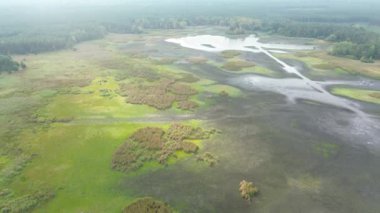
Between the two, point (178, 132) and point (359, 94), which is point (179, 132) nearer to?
point (178, 132)

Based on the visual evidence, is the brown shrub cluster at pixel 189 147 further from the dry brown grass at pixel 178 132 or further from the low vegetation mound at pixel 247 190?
the low vegetation mound at pixel 247 190

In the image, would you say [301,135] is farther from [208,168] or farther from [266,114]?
[208,168]

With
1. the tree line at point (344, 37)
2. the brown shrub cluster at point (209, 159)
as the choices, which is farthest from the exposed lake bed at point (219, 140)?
the tree line at point (344, 37)

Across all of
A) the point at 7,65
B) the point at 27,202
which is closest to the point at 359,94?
the point at 27,202

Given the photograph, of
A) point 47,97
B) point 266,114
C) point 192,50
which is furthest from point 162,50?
point 266,114

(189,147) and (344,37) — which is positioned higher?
(344,37)
